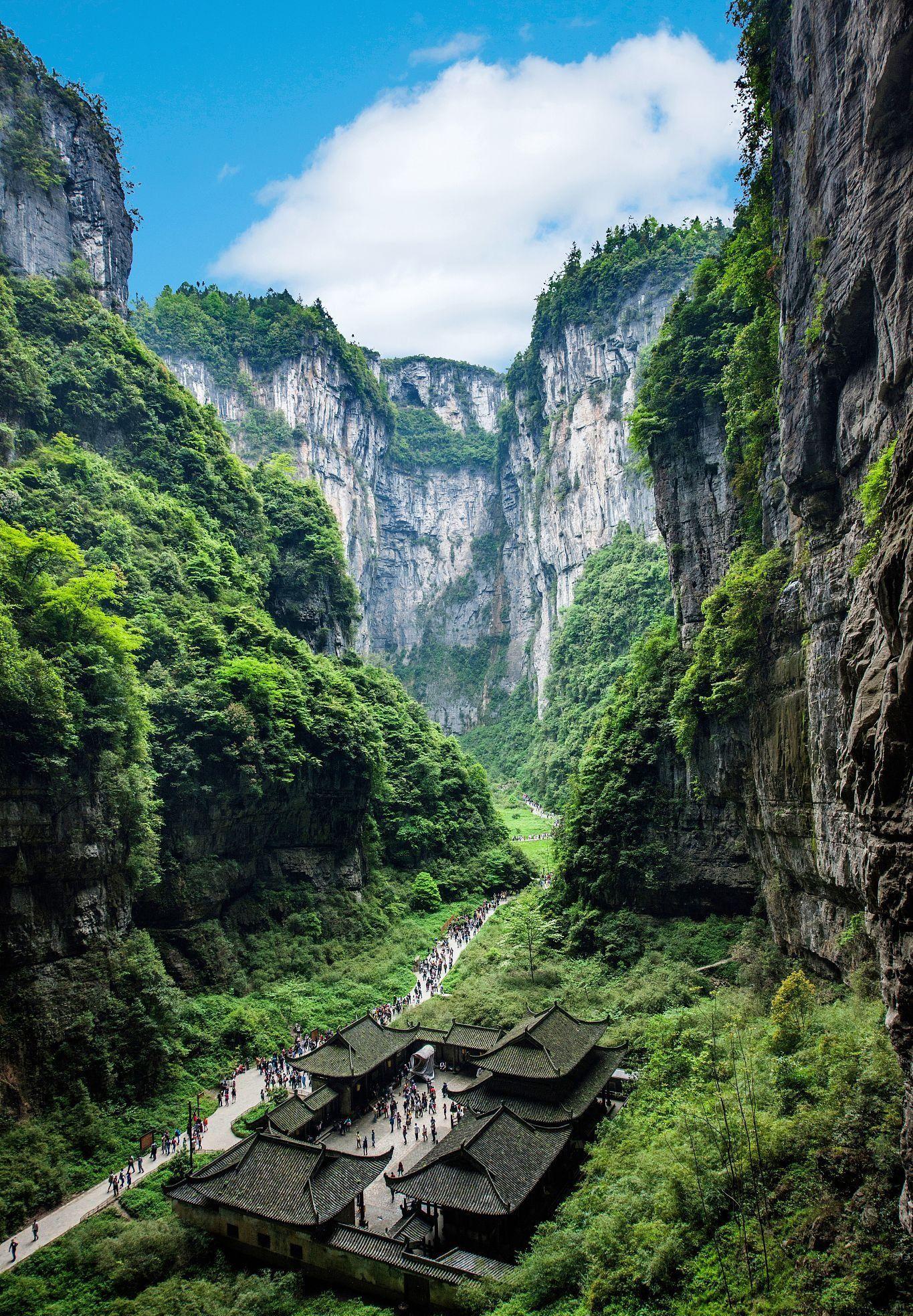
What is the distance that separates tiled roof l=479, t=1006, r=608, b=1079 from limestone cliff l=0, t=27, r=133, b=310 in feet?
137

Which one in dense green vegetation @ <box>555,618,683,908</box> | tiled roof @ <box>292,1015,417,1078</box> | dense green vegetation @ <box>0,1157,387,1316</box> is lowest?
dense green vegetation @ <box>0,1157,387,1316</box>

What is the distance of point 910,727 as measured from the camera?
625cm

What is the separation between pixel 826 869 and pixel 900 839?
10.1 metres

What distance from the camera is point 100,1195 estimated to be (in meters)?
17.5

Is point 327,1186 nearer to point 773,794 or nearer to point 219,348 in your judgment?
point 773,794

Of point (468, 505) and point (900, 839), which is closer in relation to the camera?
point (900, 839)

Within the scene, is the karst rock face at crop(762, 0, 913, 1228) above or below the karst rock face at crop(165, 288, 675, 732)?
below

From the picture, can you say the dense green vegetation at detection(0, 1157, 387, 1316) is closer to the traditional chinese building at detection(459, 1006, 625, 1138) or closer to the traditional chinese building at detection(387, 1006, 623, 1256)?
the traditional chinese building at detection(387, 1006, 623, 1256)

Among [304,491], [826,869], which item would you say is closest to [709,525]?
[826,869]

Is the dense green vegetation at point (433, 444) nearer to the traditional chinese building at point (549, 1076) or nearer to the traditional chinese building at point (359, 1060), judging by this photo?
the traditional chinese building at point (359, 1060)

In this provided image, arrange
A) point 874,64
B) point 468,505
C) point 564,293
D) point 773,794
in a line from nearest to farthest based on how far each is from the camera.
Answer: point 874,64, point 773,794, point 564,293, point 468,505

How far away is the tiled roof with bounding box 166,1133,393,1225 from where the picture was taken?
1534cm

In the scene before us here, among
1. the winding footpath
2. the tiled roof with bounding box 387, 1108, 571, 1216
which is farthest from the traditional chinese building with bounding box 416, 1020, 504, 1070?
the tiled roof with bounding box 387, 1108, 571, 1216

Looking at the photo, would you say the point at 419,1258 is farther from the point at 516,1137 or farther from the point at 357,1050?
the point at 357,1050
